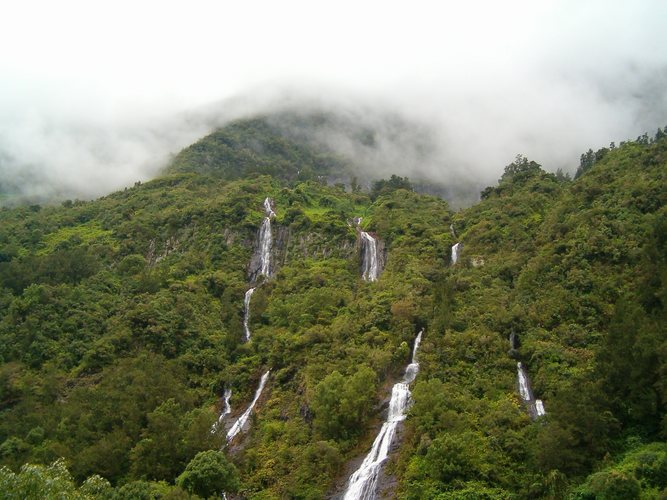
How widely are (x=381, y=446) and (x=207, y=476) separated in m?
12.9

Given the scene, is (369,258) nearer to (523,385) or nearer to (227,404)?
(227,404)

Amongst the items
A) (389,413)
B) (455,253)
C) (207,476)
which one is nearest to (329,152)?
(455,253)

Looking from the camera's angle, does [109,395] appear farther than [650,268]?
Yes

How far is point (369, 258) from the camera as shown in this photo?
3302 inches

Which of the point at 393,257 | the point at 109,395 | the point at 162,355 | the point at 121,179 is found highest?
the point at 121,179

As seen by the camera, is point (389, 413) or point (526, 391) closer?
point (526, 391)

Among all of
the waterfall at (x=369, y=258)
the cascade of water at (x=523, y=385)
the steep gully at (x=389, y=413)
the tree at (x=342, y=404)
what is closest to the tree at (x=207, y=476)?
the steep gully at (x=389, y=413)

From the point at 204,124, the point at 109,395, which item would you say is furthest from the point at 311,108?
the point at 109,395

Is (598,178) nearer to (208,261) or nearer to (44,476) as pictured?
(208,261)

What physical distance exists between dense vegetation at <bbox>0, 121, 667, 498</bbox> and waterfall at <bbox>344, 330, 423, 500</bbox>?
1.08 m

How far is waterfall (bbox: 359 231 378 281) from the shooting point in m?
81.1

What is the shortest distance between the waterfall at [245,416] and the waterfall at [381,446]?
13969 mm

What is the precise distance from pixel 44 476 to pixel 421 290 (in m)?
43.4

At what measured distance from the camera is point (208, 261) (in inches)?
3332
